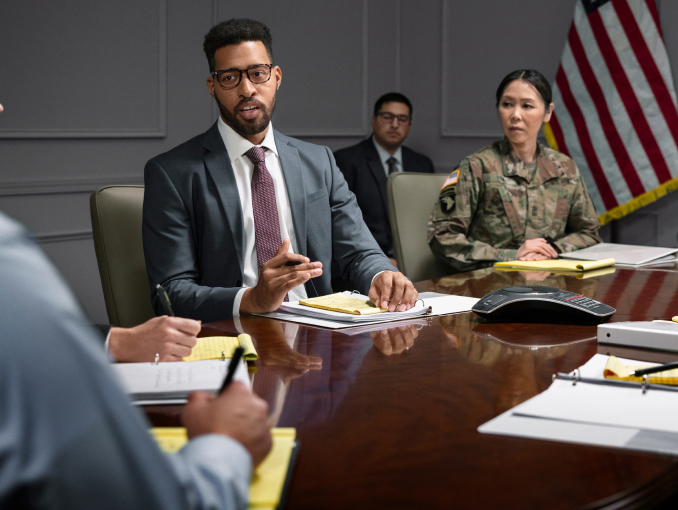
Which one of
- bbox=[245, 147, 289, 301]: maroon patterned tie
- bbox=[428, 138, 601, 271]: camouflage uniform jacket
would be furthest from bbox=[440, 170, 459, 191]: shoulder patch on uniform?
bbox=[245, 147, 289, 301]: maroon patterned tie

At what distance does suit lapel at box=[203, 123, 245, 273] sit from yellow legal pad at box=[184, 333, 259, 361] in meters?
0.69

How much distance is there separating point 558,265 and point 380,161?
2.47 meters

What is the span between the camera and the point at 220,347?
1.23m

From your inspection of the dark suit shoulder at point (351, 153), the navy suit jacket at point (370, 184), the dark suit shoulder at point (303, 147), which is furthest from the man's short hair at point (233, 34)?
the dark suit shoulder at point (351, 153)

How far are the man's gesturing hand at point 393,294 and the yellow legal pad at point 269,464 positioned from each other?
0.79 meters

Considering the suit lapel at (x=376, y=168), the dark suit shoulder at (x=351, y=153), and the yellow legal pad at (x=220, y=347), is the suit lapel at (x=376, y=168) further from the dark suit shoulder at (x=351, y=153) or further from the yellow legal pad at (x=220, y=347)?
the yellow legal pad at (x=220, y=347)

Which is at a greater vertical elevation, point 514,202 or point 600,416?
point 514,202

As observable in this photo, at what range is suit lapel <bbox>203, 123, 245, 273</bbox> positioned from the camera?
1.97 meters

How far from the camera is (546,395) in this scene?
973 millimetres

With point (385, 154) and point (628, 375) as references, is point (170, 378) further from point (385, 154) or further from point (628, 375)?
point (385, 154)

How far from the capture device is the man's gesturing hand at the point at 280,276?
153 cm

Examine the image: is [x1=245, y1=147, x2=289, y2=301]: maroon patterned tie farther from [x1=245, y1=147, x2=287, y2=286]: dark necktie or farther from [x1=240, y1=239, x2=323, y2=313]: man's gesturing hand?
[x1=240, y1=239, x2=323, y2=313]: man's gesturing hand

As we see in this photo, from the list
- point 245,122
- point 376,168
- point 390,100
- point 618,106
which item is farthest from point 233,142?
point 618,106

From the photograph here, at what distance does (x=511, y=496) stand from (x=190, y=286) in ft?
4.20
